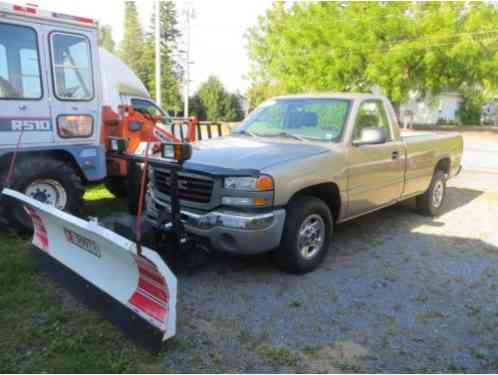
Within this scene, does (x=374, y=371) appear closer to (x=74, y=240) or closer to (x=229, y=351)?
(x=229, y=351)

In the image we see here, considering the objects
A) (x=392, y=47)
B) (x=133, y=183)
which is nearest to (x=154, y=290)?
(x=133, y=183)

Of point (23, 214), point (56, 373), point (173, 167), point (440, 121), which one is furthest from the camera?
point (440, 121)

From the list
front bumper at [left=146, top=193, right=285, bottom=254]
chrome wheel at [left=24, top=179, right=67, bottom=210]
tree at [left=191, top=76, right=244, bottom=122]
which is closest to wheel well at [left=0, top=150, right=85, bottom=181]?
chrome wheel at [left=24, top=179, right=67, bottom=210]

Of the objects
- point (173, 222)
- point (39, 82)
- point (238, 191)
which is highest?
point (39, 82)

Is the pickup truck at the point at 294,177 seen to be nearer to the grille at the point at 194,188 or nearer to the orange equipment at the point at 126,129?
the grille at the point at 194,188

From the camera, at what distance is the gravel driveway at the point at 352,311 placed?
303 centimetres

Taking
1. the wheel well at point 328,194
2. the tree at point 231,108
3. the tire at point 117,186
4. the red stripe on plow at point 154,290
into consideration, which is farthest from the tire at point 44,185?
the tree at point 231,108

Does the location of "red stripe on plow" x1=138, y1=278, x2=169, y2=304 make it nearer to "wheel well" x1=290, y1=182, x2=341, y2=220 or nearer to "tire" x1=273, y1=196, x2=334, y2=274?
"tire" x1=273, y1=196, x2=334, y2=274

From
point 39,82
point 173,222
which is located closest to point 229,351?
point 173,222

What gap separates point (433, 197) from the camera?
689 cm

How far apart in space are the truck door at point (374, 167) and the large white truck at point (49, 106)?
12.1 feet

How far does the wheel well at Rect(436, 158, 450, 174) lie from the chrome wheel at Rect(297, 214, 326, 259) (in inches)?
138

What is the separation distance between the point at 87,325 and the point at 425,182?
17.6ft

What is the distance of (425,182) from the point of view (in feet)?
21.4
